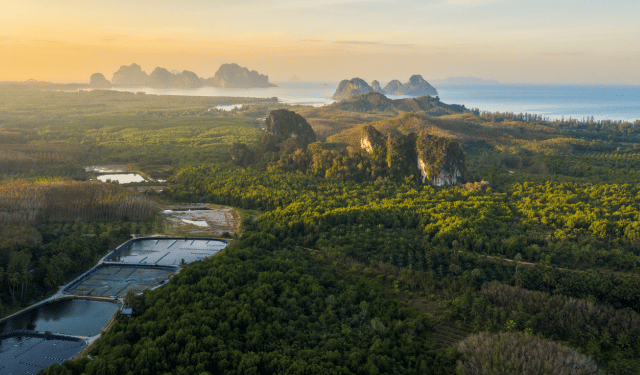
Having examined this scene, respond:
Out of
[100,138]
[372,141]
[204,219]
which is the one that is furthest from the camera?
[100,138]

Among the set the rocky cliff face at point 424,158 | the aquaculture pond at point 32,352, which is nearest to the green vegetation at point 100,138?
the rocky cliff face at point 424,158

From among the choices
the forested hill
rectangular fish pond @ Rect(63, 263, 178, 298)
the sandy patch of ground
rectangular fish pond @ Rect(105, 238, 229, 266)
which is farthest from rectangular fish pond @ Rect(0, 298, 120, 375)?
the forested hill

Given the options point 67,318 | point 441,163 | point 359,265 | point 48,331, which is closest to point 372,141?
point 441,163

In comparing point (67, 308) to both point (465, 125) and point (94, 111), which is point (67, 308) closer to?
point (465, 125)

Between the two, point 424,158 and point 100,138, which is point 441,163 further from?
point 100,138

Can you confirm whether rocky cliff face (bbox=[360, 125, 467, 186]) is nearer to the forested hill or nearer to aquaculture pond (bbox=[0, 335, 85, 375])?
aquaculture pond (bbox=[0, 335, 85, 375])

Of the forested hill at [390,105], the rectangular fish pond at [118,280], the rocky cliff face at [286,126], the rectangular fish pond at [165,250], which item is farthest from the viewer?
the forested hill at [390,105]

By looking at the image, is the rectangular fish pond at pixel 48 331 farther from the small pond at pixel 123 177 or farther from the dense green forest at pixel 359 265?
the small pond at pixel 123 177
